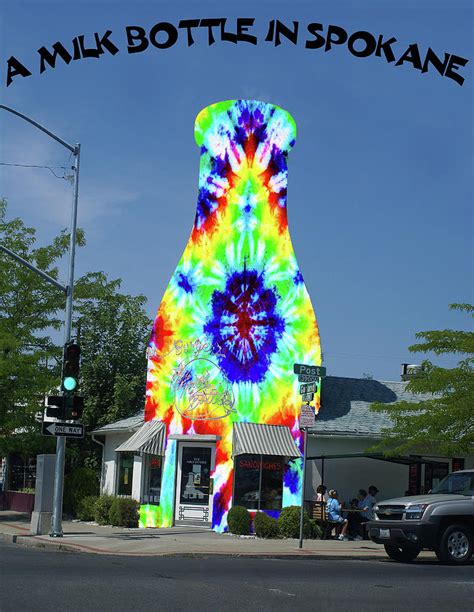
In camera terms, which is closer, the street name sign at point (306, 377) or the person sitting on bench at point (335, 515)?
the street name sign at point (306, 377)

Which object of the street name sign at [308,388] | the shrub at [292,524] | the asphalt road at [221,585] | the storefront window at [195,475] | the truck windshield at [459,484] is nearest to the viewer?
the asphalt road at [221,585]

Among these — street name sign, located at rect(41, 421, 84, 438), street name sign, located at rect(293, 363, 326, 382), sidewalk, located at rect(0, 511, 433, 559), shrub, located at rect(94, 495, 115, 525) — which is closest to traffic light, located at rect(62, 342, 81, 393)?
street name sign, located at rect(41, 421, 84, 438)

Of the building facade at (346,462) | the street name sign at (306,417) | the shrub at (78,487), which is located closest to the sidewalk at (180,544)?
the building facade at (346,462)

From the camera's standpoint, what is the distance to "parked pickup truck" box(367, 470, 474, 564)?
695 inches

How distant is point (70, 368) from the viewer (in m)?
21.7

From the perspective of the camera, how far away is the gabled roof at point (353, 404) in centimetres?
2719

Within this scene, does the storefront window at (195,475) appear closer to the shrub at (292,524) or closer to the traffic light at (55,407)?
the shrub at (292,524)

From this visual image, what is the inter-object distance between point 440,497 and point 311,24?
9734 mm

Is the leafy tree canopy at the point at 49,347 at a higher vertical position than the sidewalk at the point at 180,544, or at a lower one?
higher

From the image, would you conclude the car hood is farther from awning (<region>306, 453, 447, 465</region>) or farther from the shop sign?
awning (<region>306, 453, 447, 465</region>)

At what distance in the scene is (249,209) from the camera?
26.5m

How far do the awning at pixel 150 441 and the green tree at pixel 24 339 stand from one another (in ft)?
15.8

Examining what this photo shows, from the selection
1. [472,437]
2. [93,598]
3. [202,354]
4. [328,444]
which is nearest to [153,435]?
[202,354]

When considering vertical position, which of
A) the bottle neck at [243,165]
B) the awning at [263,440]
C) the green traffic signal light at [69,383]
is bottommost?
the awning at [263,440]
